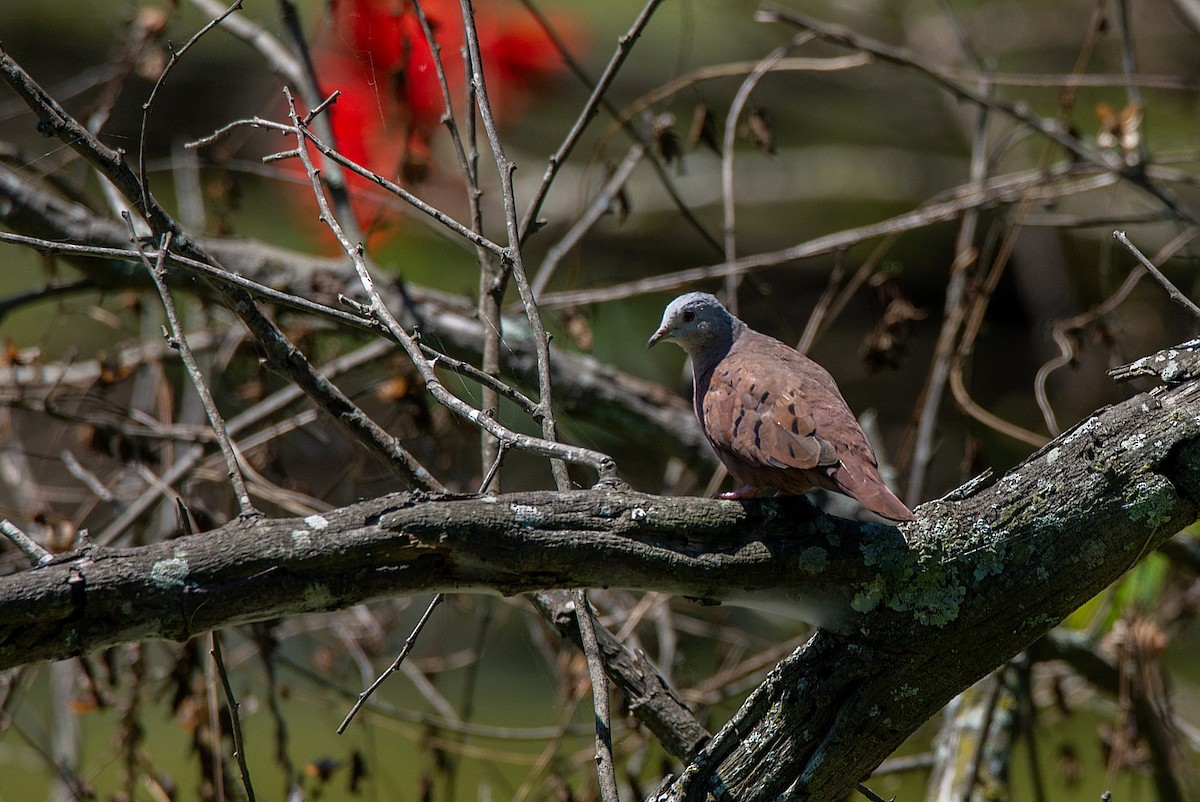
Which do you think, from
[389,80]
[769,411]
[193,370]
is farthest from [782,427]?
[389,80]

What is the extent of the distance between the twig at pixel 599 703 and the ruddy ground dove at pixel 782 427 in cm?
36

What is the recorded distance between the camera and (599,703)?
5.54ft

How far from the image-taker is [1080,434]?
1.66 m

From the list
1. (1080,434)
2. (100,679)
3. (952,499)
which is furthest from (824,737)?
(100,679)

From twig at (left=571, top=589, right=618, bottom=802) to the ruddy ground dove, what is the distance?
0.36m

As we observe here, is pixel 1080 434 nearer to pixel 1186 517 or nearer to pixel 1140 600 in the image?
pixel 1186 517

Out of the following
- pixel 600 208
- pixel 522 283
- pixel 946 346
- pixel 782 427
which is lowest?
pixel 782 427

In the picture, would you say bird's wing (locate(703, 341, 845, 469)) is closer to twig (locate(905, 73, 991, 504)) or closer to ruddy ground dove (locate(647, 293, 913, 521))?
ruddy ground dove (locate(647, 293, 913, 521))

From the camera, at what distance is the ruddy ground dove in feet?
5.79

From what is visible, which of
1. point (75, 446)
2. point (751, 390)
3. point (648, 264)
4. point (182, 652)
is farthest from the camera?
point (648, 264)

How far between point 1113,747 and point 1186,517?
1946 mm

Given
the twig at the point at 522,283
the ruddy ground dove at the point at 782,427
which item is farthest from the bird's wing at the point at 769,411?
the twig at the point at 522,283

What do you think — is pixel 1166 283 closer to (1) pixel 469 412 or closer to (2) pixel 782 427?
(2) pixel 782 427

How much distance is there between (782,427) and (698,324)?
2.15ft
